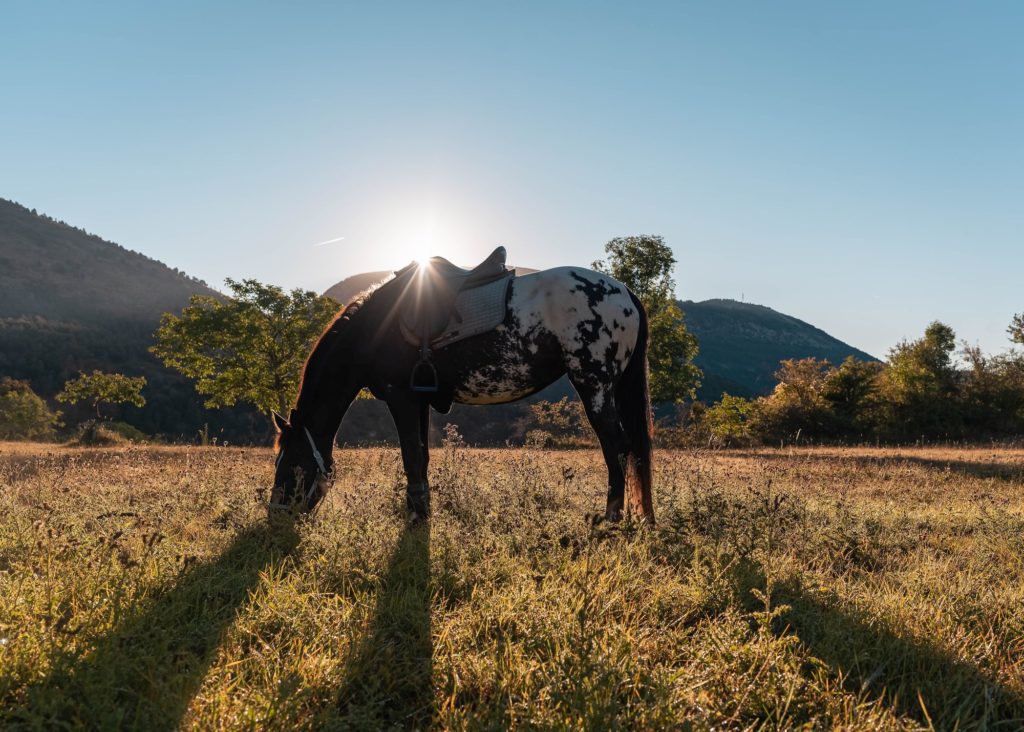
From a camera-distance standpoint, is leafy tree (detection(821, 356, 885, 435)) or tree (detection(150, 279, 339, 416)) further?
leafy tree (detection(821, 356, 885, 435))

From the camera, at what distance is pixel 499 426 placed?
85125 millimetres

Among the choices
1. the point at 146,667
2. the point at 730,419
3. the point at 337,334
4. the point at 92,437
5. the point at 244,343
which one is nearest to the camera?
the point at 146,667

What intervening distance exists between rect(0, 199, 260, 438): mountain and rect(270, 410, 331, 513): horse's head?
57.1m

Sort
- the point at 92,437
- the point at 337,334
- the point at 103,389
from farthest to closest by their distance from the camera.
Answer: the point at 103,389
the point at 92,437
the point at 337,334

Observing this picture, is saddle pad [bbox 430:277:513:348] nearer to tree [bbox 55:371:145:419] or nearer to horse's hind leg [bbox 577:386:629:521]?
horse's hind leg [bbox 577:386:629:521]

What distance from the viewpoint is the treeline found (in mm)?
35500

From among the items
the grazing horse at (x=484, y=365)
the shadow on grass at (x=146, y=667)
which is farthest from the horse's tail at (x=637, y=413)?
the shadow on grass at (x=146, y=667)

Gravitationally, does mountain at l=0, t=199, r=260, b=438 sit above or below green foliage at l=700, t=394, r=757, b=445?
above

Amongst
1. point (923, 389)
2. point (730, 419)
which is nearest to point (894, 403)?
point (923, 389)

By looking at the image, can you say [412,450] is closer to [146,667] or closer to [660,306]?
[146,667]

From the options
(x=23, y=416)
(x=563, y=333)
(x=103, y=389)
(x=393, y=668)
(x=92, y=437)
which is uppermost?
(x=103, y=389)

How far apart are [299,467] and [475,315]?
2.32 meters

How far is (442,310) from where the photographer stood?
562 cm

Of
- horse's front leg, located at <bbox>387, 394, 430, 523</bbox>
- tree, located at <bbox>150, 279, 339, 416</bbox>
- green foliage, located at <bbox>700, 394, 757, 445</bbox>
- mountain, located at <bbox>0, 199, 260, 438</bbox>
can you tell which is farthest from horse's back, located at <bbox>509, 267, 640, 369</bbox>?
mountain, located at <bbox>0, 199, 260, 438</bbox>
